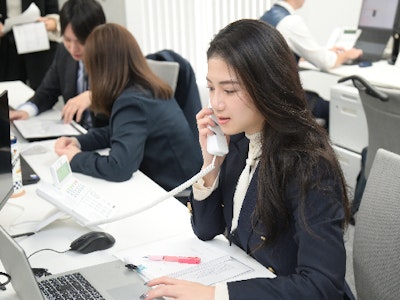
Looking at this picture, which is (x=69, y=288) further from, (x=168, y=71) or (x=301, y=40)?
(x=301, y=40)

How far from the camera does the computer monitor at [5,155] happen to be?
1.59 m

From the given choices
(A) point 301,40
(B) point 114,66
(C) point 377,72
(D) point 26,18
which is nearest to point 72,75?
(D) point 26,18

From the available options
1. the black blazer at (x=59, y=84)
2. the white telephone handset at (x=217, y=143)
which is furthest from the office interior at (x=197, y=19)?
the white telephone handset at (x=217, y=143)

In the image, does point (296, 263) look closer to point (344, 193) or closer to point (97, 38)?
point (344, 193)

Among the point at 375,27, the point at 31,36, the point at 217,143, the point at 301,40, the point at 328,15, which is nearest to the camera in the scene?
the point at 217,143

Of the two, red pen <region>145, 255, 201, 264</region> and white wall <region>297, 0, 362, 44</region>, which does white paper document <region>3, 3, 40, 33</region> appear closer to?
white wall <region>297, 0, 362, 44</region>

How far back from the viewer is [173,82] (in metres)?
2.75

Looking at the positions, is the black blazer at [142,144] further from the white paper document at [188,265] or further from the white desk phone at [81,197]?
the white paper document at [188,265]

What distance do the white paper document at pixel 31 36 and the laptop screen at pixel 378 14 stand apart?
6.66 feet

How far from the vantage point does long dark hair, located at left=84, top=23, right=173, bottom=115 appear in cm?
221

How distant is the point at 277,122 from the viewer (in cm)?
133

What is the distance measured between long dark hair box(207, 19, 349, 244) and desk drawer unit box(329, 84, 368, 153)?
184 cm

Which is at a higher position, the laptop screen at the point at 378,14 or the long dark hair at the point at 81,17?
the long dark hair at the point at 81,17

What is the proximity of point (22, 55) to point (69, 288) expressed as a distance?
3397 mm
